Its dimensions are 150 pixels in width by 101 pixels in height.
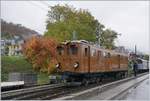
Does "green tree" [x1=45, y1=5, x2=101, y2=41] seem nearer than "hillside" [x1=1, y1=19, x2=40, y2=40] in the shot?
Yes

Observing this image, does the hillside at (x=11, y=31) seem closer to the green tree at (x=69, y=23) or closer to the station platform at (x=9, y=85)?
the green tree at (x=69, y=23)

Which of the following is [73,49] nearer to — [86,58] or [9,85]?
[86,58]

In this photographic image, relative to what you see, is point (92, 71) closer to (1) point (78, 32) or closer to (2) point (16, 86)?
(2) point (16, 86)

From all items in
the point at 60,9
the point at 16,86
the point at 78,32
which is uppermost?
the point at 60,9

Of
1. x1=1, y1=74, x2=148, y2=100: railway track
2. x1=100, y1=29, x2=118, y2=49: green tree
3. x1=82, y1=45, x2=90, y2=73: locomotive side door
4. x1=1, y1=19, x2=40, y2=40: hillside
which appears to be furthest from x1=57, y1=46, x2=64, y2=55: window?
x1=1, y1=19, x2=40, y2=40: hillside

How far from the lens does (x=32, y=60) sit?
53.9m

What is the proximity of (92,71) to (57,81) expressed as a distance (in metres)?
3.11

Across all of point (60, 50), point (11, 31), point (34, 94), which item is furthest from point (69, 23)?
point (11, 31)

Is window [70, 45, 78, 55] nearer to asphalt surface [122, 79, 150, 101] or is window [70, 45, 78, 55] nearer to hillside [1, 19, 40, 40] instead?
asphalt surface [122, 79, 150, 101]

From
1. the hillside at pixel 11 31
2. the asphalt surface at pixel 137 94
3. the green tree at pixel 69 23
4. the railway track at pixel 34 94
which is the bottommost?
the asphalt surface at pixel 137 94

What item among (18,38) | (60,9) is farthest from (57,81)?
(18,38)

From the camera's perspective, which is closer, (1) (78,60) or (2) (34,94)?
(2) (34,94)

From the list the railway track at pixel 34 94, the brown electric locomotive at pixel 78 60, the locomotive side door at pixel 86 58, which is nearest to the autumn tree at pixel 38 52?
the brown electric locomotive at pixel 78 60

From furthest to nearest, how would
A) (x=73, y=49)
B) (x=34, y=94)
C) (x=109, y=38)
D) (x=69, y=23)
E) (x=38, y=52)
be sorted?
(x=109, y=38) < (x=69, y=23) < (x=38, y=52) < (x=73, y=49) < (x=34, y=94)
